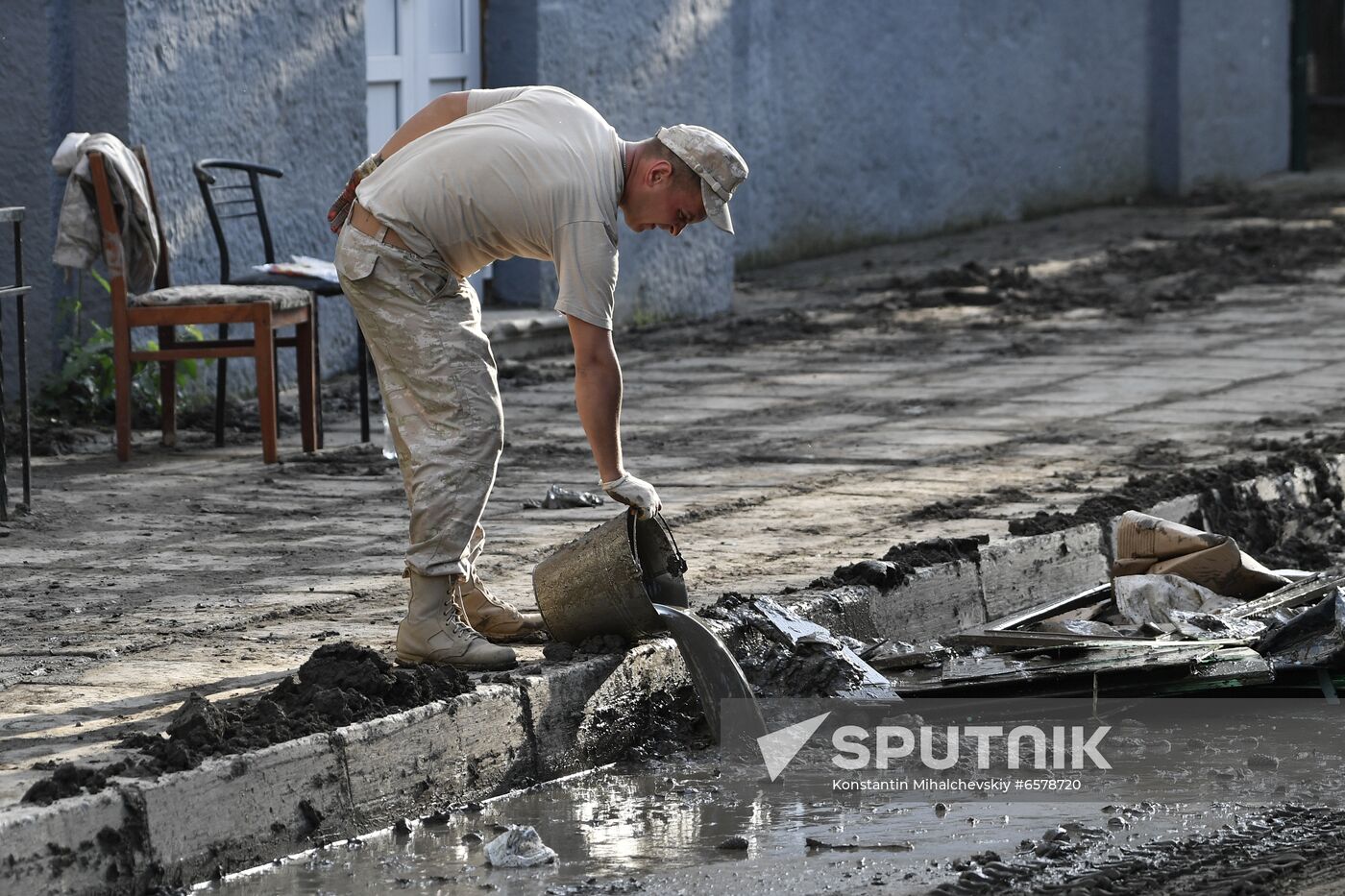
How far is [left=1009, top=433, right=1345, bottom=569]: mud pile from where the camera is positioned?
6547mm

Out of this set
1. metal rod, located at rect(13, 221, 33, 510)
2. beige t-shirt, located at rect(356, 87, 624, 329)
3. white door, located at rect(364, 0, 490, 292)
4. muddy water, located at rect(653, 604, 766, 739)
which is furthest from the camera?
white door, located at rect(364, 0, 490, 292)

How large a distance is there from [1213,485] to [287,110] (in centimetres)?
516

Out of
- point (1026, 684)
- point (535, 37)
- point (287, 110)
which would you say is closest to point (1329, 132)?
point (535, 37)

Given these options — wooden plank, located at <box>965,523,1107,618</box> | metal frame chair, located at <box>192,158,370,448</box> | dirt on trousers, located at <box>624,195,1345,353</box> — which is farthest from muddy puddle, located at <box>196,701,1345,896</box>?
dirt on trousers, located at <box>624,195,1345,353</box>

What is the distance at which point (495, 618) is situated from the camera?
16.9 ft

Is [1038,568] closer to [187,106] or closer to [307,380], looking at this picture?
[307,380]

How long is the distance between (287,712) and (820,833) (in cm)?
118

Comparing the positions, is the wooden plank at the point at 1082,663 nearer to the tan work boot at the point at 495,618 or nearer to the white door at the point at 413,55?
the tan work boot at the point at 495,618

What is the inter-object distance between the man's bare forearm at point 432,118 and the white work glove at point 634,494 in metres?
1.05

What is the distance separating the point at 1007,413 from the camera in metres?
9.05

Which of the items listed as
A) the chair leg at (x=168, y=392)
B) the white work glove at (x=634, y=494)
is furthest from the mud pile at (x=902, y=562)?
the chair leg at (x=168, y=392)

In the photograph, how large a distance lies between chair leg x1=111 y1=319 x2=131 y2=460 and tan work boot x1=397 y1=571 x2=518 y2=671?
139 inches

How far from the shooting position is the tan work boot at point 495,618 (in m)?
5.11

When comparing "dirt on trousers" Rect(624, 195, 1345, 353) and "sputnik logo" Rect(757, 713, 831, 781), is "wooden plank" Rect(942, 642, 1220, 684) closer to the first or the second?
"sputnik logo" Rect(757, 713, 831, 781)
